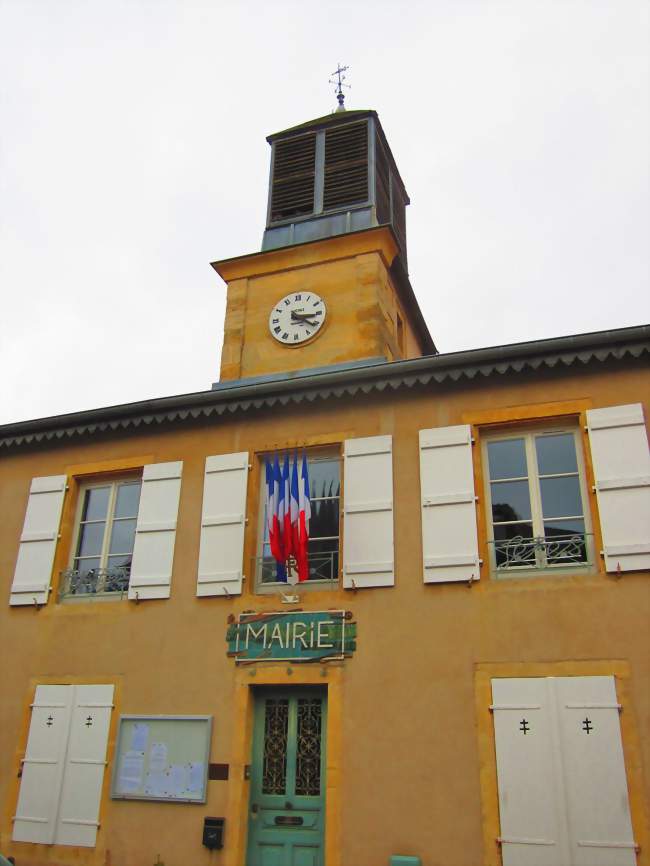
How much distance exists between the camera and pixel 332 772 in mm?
7188

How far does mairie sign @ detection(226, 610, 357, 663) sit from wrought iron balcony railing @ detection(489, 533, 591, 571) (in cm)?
159

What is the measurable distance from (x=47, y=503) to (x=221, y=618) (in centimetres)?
289

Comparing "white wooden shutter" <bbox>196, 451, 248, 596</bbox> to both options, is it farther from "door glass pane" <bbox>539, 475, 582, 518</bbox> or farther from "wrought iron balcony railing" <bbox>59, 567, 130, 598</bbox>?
"door glass pane" <bbox>539, 475, 582, 518</bbox>

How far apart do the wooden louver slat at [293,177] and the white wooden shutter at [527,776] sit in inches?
359

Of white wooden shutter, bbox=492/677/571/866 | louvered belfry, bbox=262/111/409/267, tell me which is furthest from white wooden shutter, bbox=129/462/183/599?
louvered belfry, bbox=262/111/409/267

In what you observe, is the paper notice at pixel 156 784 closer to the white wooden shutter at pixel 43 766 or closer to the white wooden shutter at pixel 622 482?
the white wooden shutter at pixel 43 766

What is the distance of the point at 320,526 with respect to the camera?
8.44 metres

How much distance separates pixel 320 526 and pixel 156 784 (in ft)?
9.87

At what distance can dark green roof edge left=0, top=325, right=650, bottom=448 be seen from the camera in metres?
7.70

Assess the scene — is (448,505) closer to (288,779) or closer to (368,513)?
(368,513)

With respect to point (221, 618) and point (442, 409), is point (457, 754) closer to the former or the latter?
point (221, 618)

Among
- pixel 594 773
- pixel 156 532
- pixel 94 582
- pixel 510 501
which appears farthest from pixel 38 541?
pixel 594 773

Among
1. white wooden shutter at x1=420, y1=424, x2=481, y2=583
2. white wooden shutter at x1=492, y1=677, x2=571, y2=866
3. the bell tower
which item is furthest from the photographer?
Result: the bell tower

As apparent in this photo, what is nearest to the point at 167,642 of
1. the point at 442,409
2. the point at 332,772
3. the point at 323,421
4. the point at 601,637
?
the point at 332,772
